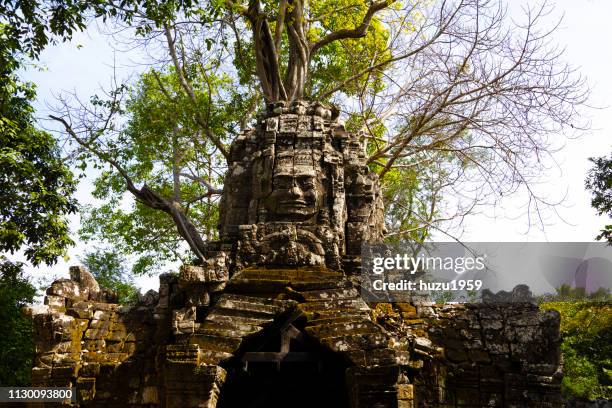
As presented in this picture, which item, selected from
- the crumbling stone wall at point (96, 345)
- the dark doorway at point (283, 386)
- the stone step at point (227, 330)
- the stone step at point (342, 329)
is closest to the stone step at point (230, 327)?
the stone step at point (227, 330)

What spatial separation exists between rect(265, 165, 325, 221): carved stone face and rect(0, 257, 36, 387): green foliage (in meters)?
8.06

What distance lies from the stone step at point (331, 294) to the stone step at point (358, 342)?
0.92 m

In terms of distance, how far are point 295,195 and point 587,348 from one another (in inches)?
421

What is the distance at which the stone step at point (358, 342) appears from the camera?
6953 mm

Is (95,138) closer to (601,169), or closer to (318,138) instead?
(318,138)

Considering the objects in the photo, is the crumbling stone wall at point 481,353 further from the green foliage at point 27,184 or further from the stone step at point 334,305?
the green foliage at point 27,184

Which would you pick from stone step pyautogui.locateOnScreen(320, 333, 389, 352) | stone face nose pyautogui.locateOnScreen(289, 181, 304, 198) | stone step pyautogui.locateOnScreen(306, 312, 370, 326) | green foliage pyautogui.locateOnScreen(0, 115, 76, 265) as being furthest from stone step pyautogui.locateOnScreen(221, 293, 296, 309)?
green foliage pyautogui.locateOnScreen(0, 115, 76, 265)

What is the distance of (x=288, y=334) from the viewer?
7.55 m

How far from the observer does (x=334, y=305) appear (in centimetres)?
777

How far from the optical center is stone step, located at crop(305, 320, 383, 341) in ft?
23.4

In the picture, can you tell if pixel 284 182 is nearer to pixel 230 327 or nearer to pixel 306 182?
pixel 306 182

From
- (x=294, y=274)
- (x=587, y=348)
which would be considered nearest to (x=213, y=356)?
(x=294, y=274)

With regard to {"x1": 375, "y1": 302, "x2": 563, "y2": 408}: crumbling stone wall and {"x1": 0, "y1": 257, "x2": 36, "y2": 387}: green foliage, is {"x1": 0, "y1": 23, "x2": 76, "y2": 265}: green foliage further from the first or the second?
{"x1": 375, "y1": 302, "x2": 563, "y2": 408}: crumbling stone wall

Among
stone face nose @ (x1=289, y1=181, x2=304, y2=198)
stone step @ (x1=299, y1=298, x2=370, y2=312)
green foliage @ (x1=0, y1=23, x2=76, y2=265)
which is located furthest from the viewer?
green foliage @ (x1=0, y1=23, x2=76, y2=265)
